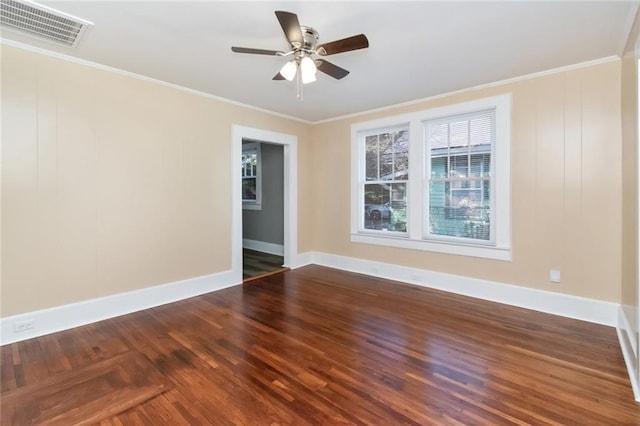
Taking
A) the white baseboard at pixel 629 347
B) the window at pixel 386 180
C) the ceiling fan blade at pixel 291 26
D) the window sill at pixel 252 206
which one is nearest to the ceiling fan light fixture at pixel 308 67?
the ceiling fan blade at pixel 291 26

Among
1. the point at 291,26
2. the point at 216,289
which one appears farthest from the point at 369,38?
the point at 216,289

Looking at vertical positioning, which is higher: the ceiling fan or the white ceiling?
the white ceiling

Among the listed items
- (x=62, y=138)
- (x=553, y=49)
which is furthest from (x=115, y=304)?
(x=553, y=49)

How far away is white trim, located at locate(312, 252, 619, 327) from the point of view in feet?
9.89

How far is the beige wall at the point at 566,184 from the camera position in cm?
294

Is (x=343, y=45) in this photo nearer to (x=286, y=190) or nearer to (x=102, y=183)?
(x=102, y=183)

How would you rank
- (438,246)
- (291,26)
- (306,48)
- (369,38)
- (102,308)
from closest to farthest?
(291,26)
(306,48)
(369,38)
(102,308)
(438,246)

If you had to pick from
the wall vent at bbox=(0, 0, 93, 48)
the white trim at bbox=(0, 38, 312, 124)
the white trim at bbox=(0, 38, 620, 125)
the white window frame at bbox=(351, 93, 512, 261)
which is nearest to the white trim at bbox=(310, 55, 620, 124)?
the white trim at bbox=(0, 38, 620, 125)

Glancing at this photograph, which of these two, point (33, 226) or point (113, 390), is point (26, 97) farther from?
point (113, 390)

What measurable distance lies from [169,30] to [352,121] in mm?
3148

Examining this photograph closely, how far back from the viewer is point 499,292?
360cm

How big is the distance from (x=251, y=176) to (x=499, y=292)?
5.36 meters

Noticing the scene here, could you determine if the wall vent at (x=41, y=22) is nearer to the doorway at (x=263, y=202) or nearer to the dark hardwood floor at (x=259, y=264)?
the dark hardwood floor at (x=259, y=264)

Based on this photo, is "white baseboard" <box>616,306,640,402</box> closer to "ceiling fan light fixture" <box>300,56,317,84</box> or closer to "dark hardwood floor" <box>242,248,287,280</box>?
"ceiling fan light fixture" <box>300,56,317,84</box>
